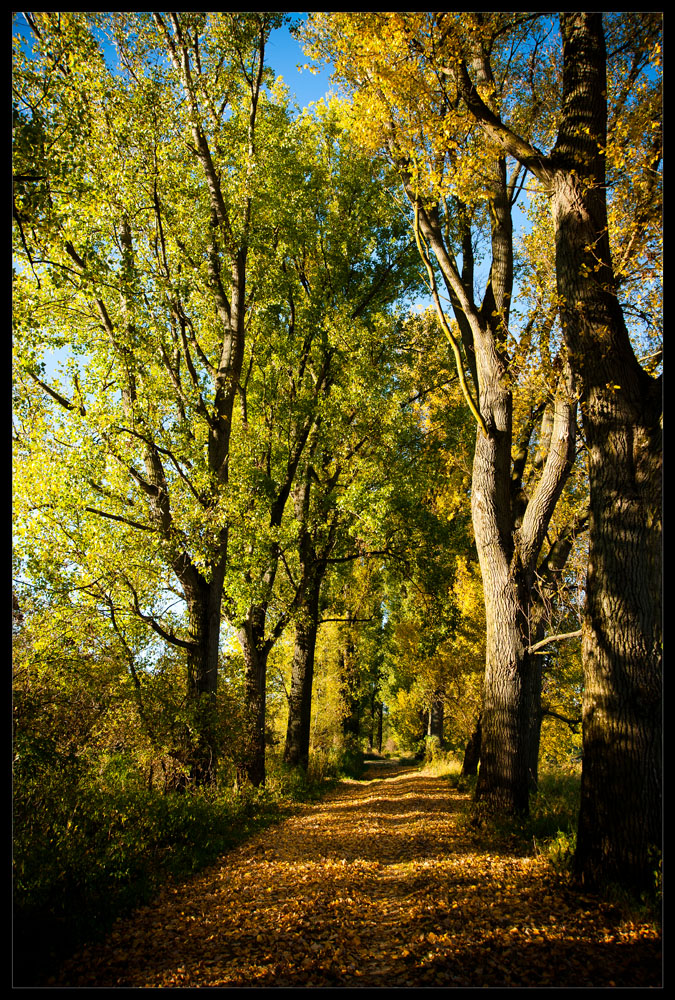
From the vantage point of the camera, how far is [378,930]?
3971 mm

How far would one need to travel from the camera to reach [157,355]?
8.99m

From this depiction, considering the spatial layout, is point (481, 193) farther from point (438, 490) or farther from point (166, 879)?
point (166, 879)

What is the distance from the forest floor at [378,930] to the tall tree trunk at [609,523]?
0.63 meters

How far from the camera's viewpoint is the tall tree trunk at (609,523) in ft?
13.8

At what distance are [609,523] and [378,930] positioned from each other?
385cm

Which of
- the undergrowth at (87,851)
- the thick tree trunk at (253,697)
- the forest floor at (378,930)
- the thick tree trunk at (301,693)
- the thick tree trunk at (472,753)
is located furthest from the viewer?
the thick tree trunk at (472,753)

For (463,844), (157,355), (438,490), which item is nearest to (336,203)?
(157,355)

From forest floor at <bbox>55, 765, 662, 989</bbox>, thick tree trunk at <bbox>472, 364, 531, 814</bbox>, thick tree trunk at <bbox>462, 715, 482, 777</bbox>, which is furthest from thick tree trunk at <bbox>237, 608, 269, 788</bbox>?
thick tree trunk at <bbox>462, 715, 482, 777</bbox>

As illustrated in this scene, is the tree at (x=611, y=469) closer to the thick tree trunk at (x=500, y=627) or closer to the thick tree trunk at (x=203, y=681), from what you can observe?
the thick tree trunk at (x=500, y=627)

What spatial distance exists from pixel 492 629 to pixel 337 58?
903 cm

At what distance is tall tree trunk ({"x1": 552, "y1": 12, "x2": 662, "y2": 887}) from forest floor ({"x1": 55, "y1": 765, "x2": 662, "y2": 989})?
63 centimetres

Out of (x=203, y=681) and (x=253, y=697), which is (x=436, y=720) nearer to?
(x=253, y=697)

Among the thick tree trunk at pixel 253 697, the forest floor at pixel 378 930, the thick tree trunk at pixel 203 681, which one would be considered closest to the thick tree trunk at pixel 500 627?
the forest floor at pixel 378 930

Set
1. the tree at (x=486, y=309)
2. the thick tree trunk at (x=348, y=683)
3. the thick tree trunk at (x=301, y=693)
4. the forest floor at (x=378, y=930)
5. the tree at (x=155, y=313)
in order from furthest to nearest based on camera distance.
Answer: the thick tree trunk at (x=348, y=683) < the thick tree trunk at (x=301, y=693) < the tree at (x=155, y=313) < the tree at (x=486, y=309) < the forest floor at (x=378, y=930)
